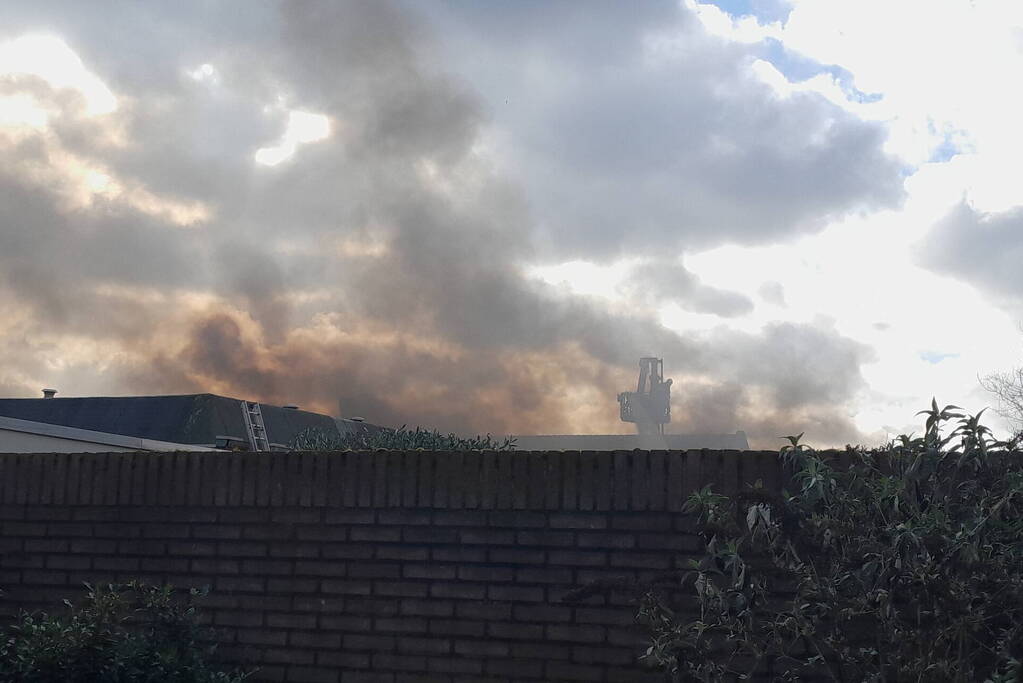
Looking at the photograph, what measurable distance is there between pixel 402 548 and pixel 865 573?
2766 millimetres

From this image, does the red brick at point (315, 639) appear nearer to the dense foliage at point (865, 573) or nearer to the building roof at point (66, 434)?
the dense foliage at point (865, 573)

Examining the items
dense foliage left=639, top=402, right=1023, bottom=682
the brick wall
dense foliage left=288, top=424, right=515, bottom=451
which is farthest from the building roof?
dense foliage left=639, top=402, right=1023, bottom=682

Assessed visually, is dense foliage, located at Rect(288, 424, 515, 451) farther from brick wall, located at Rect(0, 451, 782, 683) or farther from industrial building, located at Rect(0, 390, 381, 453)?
industrial building, located at Rect(0, 390, 381, 453)

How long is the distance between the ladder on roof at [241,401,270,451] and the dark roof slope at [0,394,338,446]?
27 centimetres

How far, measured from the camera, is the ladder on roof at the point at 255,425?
92.4 ft

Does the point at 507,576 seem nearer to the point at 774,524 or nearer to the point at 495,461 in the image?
the point at 495,461

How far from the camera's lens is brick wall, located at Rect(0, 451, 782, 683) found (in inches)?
245

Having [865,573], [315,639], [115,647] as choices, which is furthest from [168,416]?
[865,573]

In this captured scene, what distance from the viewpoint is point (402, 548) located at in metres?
6.70

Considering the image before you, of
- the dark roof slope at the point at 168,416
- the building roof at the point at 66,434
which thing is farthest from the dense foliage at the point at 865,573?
the dark roof slope at the point at 168,416

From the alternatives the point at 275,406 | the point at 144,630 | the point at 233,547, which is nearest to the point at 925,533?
the point at 233,547

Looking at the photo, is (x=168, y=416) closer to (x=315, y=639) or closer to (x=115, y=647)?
(x=115, y=647)

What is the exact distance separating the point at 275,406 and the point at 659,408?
98.2ft

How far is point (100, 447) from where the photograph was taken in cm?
1414
